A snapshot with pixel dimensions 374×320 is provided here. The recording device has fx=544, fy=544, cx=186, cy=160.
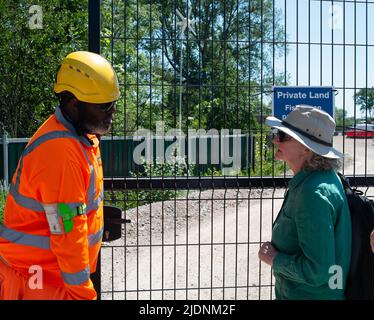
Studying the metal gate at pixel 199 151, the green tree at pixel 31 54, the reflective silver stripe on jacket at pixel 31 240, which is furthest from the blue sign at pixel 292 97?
the green tree at pixel 31 54

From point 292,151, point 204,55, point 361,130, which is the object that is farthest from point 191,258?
point 292,151

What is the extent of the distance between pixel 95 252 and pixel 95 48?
1.59 m

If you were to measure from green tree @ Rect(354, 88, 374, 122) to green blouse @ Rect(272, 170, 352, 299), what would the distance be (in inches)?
81.6

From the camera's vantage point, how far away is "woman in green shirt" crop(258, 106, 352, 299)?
8.27 ft

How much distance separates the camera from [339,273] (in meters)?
2.63

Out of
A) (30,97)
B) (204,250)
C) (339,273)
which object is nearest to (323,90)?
(339,273)

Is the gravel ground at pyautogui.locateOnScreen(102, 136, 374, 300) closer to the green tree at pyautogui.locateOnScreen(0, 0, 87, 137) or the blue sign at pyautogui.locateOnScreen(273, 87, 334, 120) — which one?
the blue sign at pyautogui.locateOnScreen(273, 87, 334, 120)

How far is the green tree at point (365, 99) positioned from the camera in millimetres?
4637

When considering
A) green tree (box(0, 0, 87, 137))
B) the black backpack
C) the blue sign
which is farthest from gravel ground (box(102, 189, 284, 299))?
green tree (box(0, 0, 87, 137))

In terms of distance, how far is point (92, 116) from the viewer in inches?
104

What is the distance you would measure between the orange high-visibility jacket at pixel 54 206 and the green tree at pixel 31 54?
11812 mm
